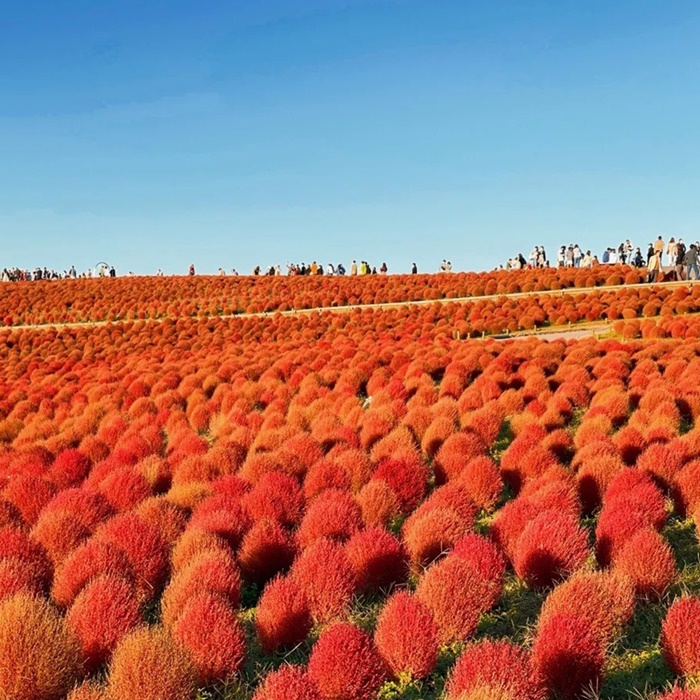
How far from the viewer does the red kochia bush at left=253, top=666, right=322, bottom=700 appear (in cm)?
426

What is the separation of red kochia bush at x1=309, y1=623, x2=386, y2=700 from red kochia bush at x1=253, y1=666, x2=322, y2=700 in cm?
11

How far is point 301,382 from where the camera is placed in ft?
49.7

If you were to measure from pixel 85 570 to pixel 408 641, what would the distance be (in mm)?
2521

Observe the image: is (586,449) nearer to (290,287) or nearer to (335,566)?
(335,566)

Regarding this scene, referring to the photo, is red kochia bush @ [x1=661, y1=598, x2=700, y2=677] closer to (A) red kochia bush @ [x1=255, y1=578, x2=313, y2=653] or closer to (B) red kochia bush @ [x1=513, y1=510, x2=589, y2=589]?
(B) red kochia bush @ [x1=513, y1=510, x2=589, y2=589]

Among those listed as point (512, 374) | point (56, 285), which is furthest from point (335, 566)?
point (56, 285)

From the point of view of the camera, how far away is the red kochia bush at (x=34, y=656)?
179 inches

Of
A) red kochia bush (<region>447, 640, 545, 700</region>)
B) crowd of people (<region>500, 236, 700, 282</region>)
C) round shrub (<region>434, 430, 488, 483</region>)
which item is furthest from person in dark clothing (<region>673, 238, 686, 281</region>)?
red kochia bush (<region>447, 640, 545, 700</region>)

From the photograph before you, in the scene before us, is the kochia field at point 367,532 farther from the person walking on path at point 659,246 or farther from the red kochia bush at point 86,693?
the person walking on path at point 659,246

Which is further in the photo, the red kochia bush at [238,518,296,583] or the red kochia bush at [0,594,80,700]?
the red kochia bush at [238,518,296,583]

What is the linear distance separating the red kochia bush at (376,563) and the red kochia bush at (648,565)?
1.65 meters

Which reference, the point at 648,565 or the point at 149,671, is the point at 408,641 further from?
the point at 648,565

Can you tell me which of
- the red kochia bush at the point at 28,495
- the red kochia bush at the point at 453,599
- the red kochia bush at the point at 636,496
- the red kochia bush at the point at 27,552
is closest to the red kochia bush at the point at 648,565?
the red kochia bush at the point at 636,496

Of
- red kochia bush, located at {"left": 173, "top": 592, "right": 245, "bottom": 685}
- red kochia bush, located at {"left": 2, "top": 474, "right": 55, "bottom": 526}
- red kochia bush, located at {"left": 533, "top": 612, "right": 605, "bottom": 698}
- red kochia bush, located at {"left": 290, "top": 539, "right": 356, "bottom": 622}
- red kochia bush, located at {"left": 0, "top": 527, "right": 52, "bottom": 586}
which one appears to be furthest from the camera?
red kochia bush, located at {"left": 2, "top": 474, "right": 55, "bottom": 526}
